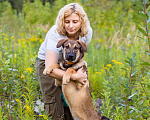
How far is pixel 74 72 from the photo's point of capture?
9.45ft

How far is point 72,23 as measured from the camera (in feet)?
9.32

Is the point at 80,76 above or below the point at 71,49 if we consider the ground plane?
below

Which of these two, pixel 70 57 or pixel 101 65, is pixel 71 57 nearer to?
pixel 70 57

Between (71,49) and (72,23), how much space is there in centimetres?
36

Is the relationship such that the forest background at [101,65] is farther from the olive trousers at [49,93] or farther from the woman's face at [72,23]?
the woman's face at [72,23]

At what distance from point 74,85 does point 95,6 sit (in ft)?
24.4

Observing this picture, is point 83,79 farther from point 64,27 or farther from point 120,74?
point 120,74

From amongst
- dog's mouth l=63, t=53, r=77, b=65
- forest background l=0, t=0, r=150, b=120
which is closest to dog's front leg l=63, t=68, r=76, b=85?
dog's mouth l=63, t=53, r=77, b=65

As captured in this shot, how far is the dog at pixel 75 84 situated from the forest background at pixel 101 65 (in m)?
0.28

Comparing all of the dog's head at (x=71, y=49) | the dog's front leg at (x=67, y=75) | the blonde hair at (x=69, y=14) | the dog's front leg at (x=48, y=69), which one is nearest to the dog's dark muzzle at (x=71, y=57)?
the dog's head at (x=71, y=49)

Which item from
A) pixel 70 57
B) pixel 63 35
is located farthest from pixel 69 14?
pixel 70 57

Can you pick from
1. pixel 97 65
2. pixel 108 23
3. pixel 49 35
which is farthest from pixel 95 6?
pixel 49 35

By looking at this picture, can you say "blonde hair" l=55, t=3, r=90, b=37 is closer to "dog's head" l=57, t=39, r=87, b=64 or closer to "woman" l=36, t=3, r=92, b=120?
"woman" l=36, t=3, r=92, b=120

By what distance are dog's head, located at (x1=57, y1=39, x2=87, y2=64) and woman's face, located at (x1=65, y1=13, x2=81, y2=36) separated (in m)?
0.15
